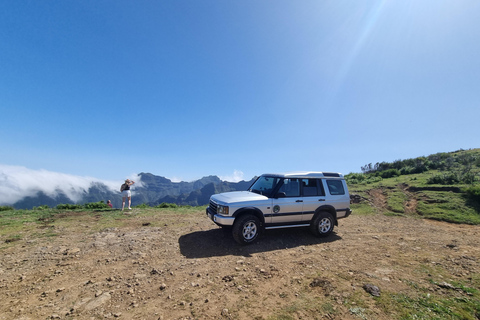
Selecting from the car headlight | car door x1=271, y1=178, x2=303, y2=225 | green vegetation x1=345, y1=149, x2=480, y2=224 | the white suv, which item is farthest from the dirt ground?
green vegetation x1=345, y1=149, x2=480, y2=224

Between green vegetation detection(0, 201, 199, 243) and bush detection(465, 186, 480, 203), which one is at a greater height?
bush detection(465, 186, 480, 203)

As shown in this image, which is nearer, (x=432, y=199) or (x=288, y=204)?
(x=288, y=204)

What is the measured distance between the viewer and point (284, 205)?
6715 millimetres

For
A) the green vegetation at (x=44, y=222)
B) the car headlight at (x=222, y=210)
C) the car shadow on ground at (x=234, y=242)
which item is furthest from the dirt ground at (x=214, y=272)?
the car headlight at (x=222, y=210)

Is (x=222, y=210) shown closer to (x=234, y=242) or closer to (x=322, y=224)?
(x=234, y=242)

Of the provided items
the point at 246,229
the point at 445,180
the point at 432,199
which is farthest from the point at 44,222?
the point at 445,180

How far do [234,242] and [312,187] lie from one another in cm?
332

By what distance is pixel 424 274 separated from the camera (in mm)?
4551

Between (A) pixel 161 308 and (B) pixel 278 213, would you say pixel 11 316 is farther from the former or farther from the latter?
(B) pixel 278 213

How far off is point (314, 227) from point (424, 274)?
2986mm

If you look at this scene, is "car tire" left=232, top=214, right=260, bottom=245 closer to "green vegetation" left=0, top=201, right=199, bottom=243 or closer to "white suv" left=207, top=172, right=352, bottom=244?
"white suv" left=207, top=172, right=352, bottom=244

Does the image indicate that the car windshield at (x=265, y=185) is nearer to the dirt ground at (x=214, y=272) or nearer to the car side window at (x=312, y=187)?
the car side window at (x=312, y=187)

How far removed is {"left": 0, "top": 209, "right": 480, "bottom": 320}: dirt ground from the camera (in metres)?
3.36

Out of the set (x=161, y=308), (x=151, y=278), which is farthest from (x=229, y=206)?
(x=161, y=308)
